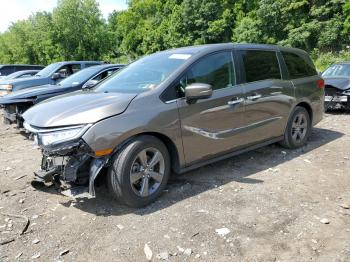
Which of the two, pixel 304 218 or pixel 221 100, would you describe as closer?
pixel 304 218

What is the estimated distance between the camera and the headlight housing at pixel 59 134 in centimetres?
384

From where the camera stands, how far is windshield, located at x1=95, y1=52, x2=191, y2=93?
15.1 ft

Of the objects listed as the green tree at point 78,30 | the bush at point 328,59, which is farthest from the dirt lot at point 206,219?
the green tree at point 78,30

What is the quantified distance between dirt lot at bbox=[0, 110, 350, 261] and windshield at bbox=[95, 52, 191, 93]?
51.1 inches

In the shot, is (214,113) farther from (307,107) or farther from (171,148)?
(307,107)

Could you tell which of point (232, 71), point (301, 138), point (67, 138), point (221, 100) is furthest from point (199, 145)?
point (301, 138)

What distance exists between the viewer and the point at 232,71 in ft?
17.0

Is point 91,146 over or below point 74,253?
over

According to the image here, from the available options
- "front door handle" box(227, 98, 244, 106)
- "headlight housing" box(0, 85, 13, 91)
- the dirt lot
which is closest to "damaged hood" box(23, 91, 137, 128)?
the dirt lot

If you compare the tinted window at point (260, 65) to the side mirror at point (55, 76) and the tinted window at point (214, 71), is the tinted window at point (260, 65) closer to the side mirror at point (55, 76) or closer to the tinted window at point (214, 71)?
the tinted window at point (214, 71)

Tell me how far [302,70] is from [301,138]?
3.85ft

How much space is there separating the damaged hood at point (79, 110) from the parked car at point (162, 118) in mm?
11

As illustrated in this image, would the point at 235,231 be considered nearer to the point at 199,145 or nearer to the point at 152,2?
the point at 199,145

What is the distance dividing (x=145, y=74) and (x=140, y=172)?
135 cm
